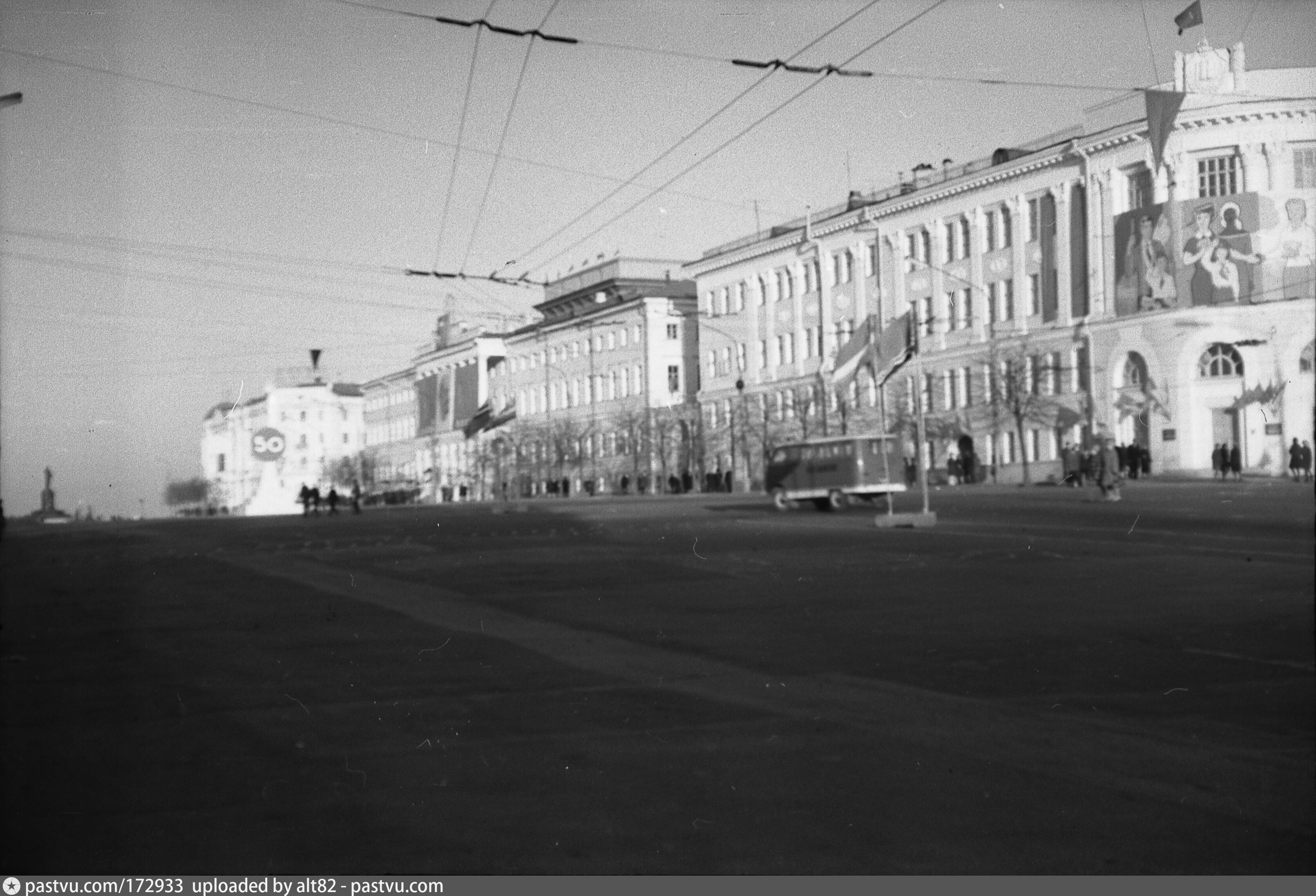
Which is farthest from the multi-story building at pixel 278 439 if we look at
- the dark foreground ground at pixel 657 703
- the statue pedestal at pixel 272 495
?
the dark foreground ground at pixel 657 703

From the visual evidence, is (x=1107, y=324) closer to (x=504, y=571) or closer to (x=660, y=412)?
(x=660, y=412)

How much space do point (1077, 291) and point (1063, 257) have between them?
550 mm

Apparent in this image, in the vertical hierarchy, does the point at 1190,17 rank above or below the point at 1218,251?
above

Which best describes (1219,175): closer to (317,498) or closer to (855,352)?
(855,352)

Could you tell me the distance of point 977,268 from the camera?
893 cm

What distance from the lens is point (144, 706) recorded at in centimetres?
744

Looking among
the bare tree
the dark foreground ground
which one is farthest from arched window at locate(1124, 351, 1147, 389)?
the dark foreground ground

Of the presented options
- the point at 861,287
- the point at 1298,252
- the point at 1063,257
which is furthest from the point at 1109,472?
the point at 861,287

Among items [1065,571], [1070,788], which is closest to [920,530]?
[1065,571]

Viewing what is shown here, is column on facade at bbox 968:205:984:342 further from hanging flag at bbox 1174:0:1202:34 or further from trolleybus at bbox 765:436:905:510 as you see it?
hanging flag at bbox 1174:0:1202:34

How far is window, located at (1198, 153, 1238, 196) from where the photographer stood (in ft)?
16.4

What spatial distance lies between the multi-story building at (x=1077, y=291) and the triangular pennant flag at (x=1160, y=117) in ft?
0.15

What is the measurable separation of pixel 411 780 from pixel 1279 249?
3.97 metres

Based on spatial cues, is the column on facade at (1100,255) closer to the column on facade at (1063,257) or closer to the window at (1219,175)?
the column on facade at (1063,257)
